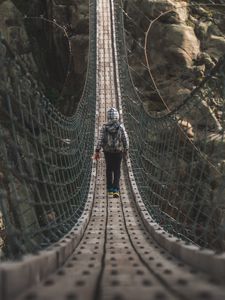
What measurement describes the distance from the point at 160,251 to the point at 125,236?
2.46ft

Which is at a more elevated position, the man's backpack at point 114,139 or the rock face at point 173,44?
the rock face at point 173,44

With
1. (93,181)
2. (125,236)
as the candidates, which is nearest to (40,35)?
(93,181)

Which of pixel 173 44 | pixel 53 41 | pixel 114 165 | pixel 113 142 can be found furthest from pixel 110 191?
pixel 53 41

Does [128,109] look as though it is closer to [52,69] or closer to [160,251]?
[52,69]

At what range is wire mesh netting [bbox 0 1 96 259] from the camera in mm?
2205

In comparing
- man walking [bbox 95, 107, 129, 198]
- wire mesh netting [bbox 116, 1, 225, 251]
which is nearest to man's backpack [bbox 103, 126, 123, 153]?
man walking [bbox 95, 107, 129, 198]

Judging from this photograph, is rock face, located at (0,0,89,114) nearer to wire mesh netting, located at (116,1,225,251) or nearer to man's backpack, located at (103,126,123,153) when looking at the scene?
wire mesh netting, located at (116,1,225,251)

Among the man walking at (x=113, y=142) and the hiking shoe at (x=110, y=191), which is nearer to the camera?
the man walking at (x=113, y=142)

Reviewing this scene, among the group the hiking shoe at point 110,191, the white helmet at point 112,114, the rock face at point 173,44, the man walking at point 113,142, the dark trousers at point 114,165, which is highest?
the rock face at point 173,44

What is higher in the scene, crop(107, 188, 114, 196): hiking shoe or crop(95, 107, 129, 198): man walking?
crop(95, 107, 129, 198): man walking

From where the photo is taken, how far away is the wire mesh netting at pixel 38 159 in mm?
2205

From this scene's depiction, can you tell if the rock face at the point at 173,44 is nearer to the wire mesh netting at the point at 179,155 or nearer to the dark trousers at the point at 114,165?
the wire mesh netting at the point at 179,155

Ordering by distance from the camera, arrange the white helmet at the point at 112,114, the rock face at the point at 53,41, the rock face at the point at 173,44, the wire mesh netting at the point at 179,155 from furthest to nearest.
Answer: the rock face at the point at 53,41 → the rock face at the point at 173,44 → the wire mesh netting at the point at 179,155 → the white helmet at the point at 112,114

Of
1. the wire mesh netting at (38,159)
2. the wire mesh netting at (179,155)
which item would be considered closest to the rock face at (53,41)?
the wire mesh netting at (38,159)
